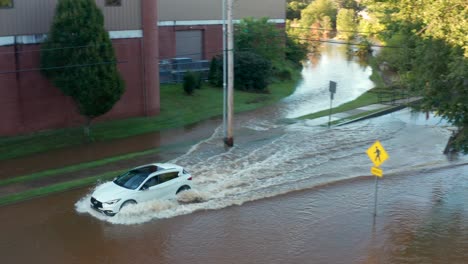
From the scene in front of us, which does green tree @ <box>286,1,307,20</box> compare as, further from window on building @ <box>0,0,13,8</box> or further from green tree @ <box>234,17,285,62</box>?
window on building @ <box>0,0,13,8</box>

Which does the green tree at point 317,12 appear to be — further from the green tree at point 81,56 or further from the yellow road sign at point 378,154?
the yellow road sign at point 378,154

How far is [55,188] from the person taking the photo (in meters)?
20.3

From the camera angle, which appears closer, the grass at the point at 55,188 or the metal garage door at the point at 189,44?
the grass at the point at 55,188

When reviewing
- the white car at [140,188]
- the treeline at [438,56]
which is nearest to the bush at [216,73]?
the treeline at [438,56]

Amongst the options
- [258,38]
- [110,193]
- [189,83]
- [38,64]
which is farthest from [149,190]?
[258,38]

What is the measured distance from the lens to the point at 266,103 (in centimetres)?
3734

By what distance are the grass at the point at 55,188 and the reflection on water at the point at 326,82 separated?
1473 cm

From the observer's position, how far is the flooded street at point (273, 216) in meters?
15.8

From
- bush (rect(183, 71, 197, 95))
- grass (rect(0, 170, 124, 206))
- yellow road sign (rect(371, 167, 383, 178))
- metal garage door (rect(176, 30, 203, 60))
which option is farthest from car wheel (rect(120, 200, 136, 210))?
metal garage door (rect(176, 30, 203, 60))

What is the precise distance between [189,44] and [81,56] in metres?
20.2

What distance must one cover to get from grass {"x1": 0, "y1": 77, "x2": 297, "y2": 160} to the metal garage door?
20.6 ft

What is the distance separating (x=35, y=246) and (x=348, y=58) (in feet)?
182

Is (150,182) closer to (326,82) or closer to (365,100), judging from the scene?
(365,100)

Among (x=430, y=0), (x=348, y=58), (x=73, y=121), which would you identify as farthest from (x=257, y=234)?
(x=348, y=58)
